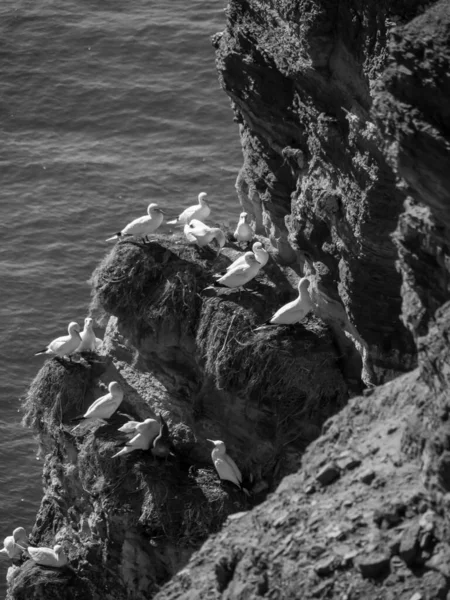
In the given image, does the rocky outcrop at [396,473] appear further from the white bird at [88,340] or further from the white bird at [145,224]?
→ the white bird at [88,340]

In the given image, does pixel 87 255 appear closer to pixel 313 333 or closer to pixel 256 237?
pixel 256 237

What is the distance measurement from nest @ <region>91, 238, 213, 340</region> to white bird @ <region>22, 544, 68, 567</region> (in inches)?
138

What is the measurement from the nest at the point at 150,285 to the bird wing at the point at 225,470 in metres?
2.18

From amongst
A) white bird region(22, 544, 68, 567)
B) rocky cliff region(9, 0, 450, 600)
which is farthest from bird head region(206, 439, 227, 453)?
white bird region(22, 544, 68, 567)

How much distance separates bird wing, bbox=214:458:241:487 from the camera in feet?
60.7

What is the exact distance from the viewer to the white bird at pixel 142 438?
1922 centimetres

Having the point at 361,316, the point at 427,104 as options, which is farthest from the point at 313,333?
the point at 427,104

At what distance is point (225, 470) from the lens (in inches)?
731

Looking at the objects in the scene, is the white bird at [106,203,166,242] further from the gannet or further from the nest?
the gannet

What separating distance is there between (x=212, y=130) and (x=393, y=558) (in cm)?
2305

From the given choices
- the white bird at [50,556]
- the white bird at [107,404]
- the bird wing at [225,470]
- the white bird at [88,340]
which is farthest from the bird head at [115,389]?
the white bird at [50,556]

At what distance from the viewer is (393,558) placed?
10.5 meters

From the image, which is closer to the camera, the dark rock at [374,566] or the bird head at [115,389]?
the dark rock at [374,566]

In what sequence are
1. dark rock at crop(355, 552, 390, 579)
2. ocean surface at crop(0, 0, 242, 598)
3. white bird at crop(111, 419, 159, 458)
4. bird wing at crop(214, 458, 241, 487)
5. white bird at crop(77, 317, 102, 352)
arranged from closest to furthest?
dark rock at crop(355, 552, 390, 579) < bird wing at crop(214, 458, 241, 487) < white bird at crop(111, 419, 159, 458) < white bird at crop(77, 317, 102, 352) < ocean surface at crop(0, 0, 242, 598)
